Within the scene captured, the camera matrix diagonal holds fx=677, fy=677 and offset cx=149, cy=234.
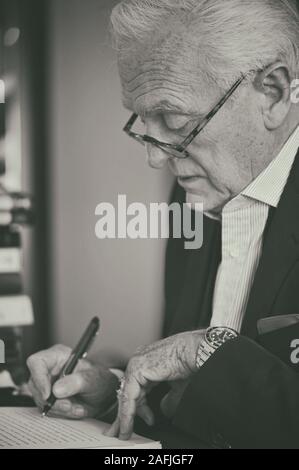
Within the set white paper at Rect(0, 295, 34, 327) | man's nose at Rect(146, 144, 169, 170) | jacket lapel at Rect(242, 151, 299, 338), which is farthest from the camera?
white paper at Rect(0, 295, 34, 327)

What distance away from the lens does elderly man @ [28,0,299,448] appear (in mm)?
898

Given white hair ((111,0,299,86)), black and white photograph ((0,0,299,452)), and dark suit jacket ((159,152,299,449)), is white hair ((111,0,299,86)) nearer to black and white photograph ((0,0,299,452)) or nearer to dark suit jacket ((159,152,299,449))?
black and white photograph ((0,0,299,452))

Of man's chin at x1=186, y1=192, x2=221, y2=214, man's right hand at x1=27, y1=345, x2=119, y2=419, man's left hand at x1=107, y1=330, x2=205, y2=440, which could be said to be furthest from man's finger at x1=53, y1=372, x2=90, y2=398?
man's chin at x1=186, y1=192, x2=221, y2=214

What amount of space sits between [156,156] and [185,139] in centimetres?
6

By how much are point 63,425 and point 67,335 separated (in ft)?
0.70

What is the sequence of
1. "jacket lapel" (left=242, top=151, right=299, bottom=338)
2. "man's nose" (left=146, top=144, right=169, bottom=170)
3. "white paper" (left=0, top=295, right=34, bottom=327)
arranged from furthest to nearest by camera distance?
"white paper" (left=0, top=295, right=34, bottom=327)
"man's nose" (left=146, top=144, right=169, bottom=170)
"jacket lapel" (left=242, top=151, right=299, bottom=338)

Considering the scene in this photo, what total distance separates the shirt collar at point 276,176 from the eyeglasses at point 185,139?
121mm

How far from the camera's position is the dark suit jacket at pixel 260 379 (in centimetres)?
86

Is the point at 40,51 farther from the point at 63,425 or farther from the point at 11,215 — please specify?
the point at 63,425

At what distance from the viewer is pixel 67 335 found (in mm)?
1176

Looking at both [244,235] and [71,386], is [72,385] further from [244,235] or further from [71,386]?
[244,235]

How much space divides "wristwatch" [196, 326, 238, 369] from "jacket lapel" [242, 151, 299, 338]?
0.29 ft

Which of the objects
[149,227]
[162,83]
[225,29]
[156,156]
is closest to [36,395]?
[149,227]

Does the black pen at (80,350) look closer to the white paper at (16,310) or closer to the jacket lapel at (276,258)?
the white paper at (16,310)
